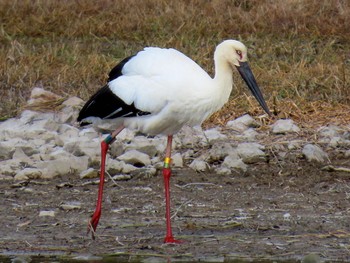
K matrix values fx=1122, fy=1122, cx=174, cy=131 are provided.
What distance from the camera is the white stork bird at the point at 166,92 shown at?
671cm

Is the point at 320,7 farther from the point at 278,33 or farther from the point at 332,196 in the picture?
the point at 332,196

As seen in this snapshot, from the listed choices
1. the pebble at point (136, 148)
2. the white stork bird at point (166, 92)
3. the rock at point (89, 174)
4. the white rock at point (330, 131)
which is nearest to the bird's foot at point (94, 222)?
the white stork bird at point (166, 92)

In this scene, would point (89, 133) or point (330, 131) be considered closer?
point (330, 131)

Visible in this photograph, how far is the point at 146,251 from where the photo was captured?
6.42 metres

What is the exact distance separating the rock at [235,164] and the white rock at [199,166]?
0.45ft

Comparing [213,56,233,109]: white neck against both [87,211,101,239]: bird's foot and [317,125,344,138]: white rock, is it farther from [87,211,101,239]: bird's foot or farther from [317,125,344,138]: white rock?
[317,125,344,138]: white rock

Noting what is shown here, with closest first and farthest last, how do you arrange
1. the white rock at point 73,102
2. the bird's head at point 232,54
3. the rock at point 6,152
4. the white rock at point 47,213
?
the bird's head at point 232,54, the white rock at point 47,213, the rock at point 6,152, the white rock at point 73,102

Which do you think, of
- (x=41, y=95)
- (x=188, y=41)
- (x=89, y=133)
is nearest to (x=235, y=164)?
(x=89, y=133)

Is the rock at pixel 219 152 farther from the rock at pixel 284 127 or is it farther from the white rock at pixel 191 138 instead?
the rock at pixel 284 127

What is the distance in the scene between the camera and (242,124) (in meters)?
8.98

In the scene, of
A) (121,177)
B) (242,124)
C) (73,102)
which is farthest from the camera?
(73,102)

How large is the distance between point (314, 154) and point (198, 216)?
146 cm

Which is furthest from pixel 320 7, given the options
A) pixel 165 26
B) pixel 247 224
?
pixel 247 224

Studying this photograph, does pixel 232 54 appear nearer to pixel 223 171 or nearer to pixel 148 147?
pixel 223 171
